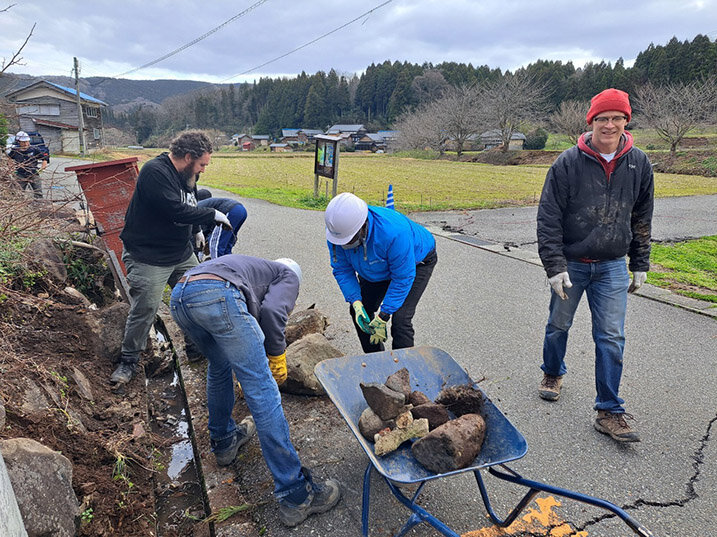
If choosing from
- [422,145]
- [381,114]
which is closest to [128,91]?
[381,114]

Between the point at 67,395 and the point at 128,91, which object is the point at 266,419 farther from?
the point at 128,91

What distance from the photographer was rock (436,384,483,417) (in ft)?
7.86

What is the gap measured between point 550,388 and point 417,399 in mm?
1623

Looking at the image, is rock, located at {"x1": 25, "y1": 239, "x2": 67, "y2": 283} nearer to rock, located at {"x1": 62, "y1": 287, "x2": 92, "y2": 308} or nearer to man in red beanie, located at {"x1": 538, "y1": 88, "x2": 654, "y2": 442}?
rock, located at {"x1": 62, "y1": 287, "x2": 92, "y2": 308}

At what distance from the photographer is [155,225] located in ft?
11.8

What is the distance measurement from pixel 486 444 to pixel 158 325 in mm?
4028

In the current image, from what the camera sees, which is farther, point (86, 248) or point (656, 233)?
point (656, 233)

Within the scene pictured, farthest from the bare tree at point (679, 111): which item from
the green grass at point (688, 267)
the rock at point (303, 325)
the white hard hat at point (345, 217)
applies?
the white hard hat at point (345, 217)

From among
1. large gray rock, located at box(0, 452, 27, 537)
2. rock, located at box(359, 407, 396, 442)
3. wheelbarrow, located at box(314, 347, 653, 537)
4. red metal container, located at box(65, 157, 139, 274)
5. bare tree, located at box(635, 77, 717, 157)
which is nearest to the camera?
large gray rock, located at box(0, 452, 27, 537)

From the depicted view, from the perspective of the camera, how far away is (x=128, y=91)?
17038 cm

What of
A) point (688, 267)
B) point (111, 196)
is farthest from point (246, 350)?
point (688, 267)

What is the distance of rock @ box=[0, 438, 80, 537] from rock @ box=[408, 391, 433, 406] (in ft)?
5.42

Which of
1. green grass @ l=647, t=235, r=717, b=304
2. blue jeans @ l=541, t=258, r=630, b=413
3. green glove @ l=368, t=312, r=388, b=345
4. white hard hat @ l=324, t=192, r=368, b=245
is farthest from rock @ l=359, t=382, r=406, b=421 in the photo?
green grass @ l=647, t=235, r=717, b=304

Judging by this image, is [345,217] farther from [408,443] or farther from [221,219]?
[221,219]
